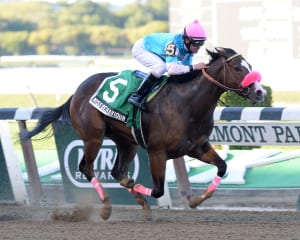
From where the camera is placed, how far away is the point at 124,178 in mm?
7074

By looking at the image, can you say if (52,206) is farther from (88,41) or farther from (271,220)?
(88,41)

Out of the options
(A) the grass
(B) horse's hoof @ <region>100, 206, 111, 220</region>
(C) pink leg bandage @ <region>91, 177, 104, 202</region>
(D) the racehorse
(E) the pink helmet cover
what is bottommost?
(A) the grass

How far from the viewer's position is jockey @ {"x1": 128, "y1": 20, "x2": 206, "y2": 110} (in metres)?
6.46

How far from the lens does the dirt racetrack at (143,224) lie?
18.3 ft

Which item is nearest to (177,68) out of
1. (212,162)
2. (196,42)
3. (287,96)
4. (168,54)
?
(168,54)

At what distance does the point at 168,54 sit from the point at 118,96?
23.2 inches

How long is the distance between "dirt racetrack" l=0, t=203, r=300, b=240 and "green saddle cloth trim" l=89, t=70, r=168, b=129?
82 centimetres

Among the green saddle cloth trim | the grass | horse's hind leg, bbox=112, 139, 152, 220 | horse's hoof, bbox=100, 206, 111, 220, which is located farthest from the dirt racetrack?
the grass

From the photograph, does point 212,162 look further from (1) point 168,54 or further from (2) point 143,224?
(1) point 168,54

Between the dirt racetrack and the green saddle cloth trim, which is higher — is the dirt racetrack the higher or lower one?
the lower one

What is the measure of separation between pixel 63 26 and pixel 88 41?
754 cm

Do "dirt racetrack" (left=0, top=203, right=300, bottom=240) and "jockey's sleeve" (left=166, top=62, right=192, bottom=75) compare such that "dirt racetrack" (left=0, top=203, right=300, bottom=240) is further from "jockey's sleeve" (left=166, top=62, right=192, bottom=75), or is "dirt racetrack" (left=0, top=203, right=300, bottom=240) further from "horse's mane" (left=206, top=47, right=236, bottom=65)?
"horse's mane" (left=206, top=47, right=236, bottom=65)

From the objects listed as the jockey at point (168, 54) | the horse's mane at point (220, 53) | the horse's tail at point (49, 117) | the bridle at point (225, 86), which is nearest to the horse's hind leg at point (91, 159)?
the horse's tail at point (49, 117)

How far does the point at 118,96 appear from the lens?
22.4 ft
